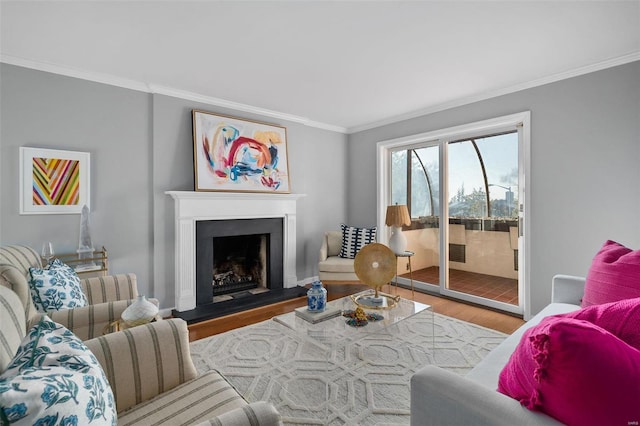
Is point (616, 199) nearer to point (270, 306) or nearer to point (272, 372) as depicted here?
point (272, 372)

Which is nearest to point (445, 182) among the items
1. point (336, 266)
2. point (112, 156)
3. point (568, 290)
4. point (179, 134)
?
point (336, 266)

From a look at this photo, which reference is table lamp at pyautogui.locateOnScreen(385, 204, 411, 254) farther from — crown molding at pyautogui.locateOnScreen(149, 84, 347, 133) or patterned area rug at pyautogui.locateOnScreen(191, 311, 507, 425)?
crown molding at pyautogui.locateOnScreen(149, 84, 347, 133)

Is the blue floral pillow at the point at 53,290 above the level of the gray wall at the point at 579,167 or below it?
below

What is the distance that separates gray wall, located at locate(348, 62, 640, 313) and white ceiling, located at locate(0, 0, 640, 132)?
0.19 m

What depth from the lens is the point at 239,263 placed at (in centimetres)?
420

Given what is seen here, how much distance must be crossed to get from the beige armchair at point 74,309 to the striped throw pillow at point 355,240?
2851 millimetres

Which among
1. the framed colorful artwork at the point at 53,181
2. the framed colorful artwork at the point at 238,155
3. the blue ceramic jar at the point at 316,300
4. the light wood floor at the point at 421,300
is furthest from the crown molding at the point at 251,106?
the blue ceramic jar at the point at 316,300

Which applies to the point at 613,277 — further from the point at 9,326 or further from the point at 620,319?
the point at 9,326

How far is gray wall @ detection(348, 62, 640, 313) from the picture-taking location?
259cm

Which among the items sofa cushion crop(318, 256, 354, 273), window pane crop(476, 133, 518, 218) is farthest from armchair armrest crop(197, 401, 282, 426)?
window pane crop(476, 133, 518, 218)

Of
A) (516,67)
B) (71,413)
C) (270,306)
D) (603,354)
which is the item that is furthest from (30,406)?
(516,67)

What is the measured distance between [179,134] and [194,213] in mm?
898

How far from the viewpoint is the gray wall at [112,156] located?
257cm

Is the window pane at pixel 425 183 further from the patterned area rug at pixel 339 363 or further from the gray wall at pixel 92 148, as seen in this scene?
the gray wall at pixel 92 148
